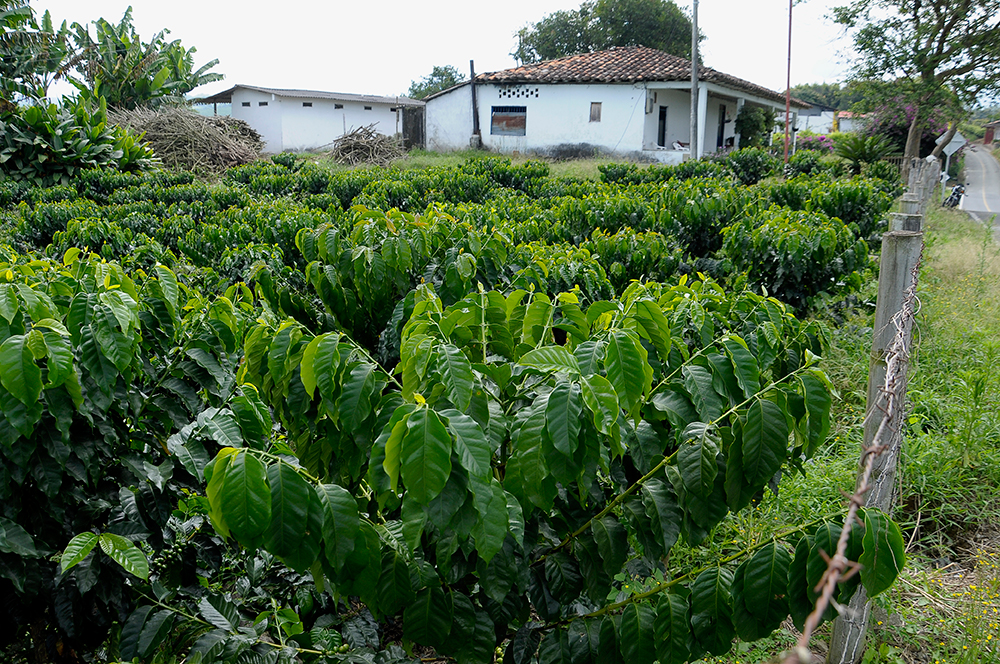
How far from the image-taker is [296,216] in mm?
6719

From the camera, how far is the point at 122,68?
25016 mm

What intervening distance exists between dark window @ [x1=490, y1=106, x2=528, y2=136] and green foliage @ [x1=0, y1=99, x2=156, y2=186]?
1468 centimetres

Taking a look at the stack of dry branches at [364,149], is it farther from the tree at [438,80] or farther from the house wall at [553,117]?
the tree at [438,80]

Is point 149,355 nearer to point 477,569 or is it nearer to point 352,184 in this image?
point 477,569

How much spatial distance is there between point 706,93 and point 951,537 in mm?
25867

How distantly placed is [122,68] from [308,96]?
6818mm

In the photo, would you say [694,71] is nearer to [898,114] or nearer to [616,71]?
[616,71]

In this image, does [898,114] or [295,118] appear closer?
[898,114]

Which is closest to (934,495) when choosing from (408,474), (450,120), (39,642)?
(408,474)

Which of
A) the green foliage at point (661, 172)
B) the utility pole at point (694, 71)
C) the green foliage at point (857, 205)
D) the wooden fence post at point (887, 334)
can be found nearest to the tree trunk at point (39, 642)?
the wooden fence post at point (887, 334)

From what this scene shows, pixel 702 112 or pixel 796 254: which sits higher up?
pixel 702 112

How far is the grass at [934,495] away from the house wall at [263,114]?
2638 cm

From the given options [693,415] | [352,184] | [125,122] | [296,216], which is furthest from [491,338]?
[125,122]

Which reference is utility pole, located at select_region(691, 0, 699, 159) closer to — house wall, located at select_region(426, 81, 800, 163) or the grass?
house wall, located at select_region(426, 81, 800, 163)
